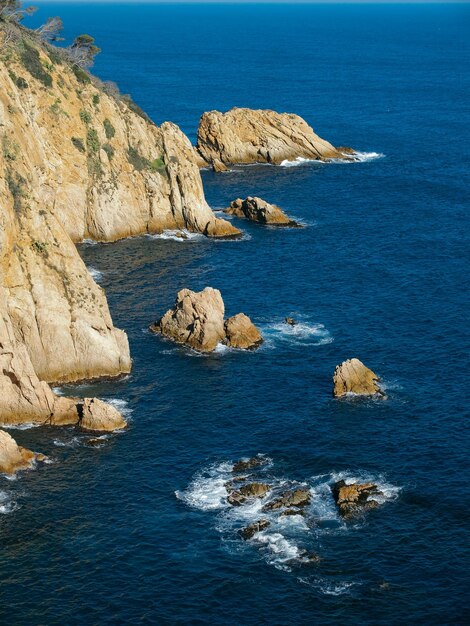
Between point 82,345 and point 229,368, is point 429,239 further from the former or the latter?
point 82,345

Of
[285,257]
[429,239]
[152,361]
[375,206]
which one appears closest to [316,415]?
[152,361]

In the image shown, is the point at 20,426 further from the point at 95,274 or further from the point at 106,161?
the point at 106,161

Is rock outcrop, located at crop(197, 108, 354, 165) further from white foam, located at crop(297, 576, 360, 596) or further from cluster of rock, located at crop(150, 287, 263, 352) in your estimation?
white foam, located at crop(297, 576, 360, 596)

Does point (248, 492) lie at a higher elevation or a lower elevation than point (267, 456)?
lower

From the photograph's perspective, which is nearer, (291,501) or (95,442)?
(291,501)

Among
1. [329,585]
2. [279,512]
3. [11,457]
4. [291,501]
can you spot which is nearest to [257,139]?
[11,457]

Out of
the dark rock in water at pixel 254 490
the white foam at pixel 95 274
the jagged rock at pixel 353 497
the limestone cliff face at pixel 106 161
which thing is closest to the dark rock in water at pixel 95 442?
the dark rock in water at pixel 254 490

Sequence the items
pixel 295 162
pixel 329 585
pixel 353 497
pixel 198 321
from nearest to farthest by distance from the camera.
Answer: pixel 329 585 → pixel 353 497 → pixel 198 321 → pixel 295 162
